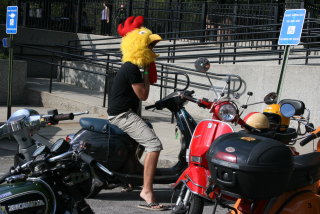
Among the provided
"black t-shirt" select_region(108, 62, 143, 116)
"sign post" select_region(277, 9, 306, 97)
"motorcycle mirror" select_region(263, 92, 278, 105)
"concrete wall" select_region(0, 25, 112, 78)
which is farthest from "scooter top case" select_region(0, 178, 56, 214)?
"concrete wall" select_region(0, 25, 112, 78)

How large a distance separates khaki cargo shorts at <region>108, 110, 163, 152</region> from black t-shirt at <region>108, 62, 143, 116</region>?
0.08 m

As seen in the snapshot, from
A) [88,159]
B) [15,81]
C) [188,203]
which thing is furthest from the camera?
[15,81]

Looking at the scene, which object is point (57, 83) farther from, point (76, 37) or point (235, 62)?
point (235, 62)

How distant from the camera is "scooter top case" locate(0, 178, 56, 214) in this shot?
3209mm

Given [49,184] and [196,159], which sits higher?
[49,184]

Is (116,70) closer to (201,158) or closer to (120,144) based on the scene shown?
(120,144)

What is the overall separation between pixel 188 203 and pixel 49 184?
1848 millimetres

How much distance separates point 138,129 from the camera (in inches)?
233

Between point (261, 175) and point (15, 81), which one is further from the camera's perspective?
point (15, 81)

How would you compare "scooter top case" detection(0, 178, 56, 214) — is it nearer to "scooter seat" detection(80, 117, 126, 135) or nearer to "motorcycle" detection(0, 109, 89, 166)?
"motorcycle" detection(0, 109, 89, 166)

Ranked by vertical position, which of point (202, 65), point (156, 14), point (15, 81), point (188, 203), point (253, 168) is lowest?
point (188, 203)

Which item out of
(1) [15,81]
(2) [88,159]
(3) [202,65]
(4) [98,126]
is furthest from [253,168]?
(1) [15,81]

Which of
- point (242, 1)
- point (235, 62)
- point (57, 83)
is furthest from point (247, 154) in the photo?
point (242, 1)

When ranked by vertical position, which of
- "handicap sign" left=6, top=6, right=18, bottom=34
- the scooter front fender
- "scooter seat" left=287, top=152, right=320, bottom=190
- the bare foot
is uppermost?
"handicap sign" left=6, top=6, right=18, bottom=34
